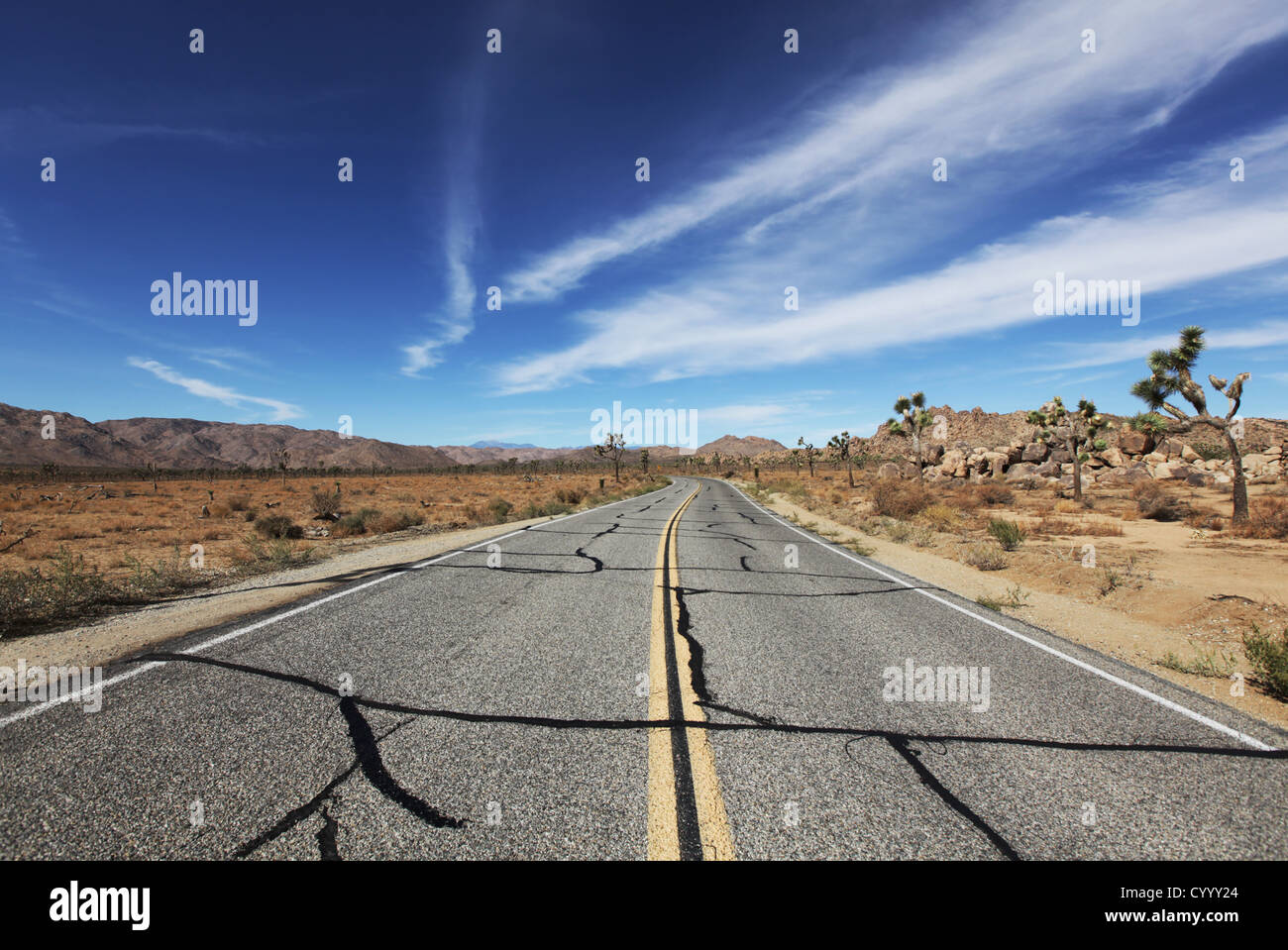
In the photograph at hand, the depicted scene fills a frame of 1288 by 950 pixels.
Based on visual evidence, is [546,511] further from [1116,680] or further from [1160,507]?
[1160,507]

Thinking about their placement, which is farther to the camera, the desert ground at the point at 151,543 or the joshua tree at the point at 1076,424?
the joshua tree at the point at 1076,424

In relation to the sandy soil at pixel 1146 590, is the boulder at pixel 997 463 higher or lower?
higher

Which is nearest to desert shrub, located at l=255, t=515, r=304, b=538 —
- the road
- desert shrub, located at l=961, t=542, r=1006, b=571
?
the road

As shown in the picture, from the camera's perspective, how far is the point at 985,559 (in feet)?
37.1

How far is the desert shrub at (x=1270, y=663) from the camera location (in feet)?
15.1

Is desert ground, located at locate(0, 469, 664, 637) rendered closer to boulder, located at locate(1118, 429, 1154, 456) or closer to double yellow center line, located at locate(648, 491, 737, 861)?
double yellow center line, located at locate(648, 491, 737, 861)

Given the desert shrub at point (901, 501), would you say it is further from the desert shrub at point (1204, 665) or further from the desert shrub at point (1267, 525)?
the desert shrub at point (1204, 665)

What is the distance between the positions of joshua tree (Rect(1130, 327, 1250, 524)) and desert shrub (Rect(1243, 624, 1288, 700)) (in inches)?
694

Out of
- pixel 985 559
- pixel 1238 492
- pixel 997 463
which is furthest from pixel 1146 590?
pixel 997 463

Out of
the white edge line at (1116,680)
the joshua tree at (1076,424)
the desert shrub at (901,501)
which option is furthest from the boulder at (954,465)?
the white edge line at (1116,680)

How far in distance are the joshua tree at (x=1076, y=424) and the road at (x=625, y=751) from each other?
3558cm

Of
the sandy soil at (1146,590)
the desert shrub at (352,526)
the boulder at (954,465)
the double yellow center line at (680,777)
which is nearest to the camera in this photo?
the double yellow center line at (680,777)

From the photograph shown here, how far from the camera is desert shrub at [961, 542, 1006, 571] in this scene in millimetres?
11070
